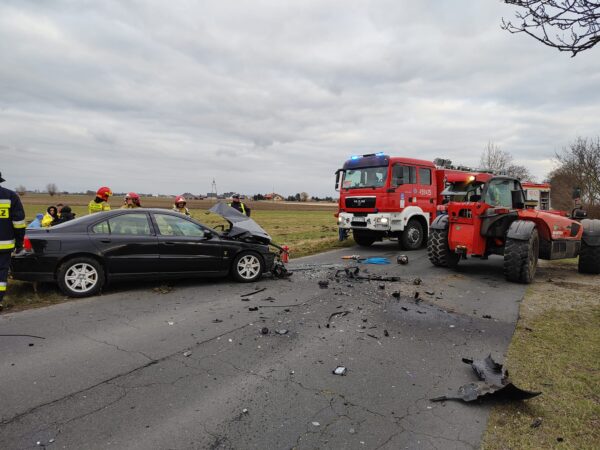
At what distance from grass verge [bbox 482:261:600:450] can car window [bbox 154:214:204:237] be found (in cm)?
535

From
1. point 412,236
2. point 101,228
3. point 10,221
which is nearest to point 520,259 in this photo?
point 412,236

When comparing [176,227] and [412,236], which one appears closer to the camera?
[176,227]

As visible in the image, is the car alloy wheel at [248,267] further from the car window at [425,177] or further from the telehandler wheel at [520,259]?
the car window at [425,177]

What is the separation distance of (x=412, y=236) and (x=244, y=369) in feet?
33.3

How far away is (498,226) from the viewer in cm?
858

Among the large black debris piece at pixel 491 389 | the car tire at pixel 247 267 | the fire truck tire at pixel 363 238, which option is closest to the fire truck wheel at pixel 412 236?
the fire truck tire at pixel 363 238

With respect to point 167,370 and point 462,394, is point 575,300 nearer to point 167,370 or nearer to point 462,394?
point 462,394

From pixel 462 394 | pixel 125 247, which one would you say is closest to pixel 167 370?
pixel 462 394

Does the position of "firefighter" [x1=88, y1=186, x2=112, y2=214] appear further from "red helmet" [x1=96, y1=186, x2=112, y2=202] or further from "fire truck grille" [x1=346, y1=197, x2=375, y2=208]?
"fire truck grille" [x1=346, y1=197, x2=375, y2=208]

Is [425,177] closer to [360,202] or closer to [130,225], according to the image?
[360,202]

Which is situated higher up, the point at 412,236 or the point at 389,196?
the point at 389,196

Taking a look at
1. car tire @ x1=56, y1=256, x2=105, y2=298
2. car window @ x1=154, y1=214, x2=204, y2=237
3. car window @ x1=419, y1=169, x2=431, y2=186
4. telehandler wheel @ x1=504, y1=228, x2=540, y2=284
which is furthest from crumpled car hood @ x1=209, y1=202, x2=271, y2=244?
car window @ x1=419, y1=169, x2=431, y2=186

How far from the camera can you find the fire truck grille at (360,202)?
12156 mm

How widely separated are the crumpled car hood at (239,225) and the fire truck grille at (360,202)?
519cm
